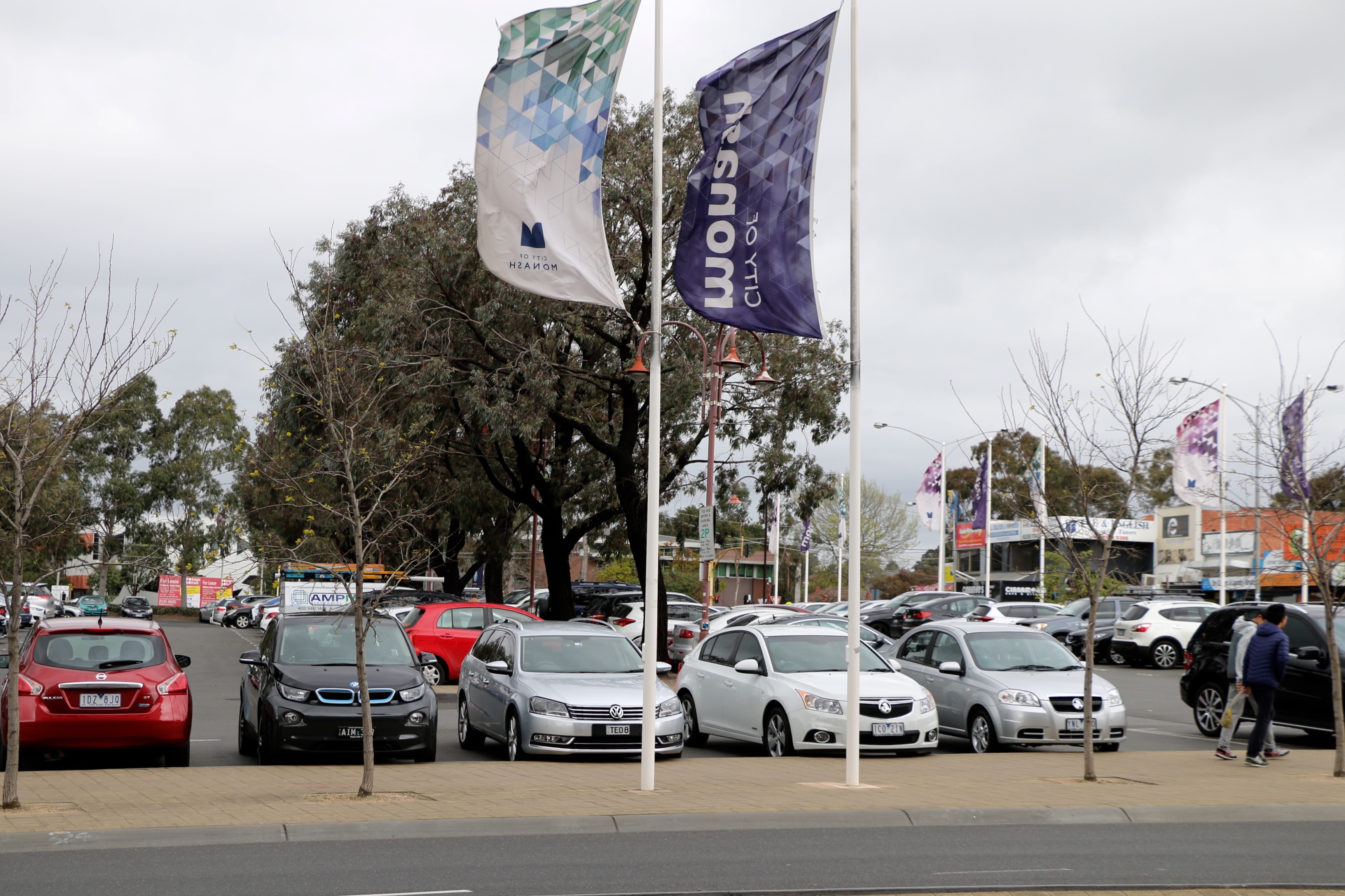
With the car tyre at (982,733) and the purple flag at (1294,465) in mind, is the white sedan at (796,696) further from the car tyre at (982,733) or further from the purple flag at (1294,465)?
the purple flag at (1294,465)

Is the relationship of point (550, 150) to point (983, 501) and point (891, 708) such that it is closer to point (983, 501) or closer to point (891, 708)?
point (891, 708)

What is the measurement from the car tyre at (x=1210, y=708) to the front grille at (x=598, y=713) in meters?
8.46

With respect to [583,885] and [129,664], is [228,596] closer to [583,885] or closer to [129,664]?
[129,664]

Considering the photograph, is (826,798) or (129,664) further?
(129,664)

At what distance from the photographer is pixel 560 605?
33844 mm

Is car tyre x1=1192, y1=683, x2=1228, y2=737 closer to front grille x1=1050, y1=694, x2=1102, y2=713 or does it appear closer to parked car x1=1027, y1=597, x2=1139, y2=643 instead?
front grille x1=1050, y1=694, x2=1102, y2=713

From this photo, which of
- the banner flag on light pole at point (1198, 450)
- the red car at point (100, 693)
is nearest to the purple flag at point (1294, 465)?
the red car at point (100, 693)

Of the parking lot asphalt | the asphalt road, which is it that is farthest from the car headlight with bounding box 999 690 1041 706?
the asphalt road

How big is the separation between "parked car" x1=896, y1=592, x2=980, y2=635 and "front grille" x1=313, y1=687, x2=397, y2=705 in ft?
90.9

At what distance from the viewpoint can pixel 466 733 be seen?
16297 millimetres

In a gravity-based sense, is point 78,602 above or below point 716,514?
below

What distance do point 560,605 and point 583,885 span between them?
26.4 meters

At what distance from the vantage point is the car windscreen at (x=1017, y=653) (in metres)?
16.0

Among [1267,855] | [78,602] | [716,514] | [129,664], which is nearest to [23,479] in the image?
[129,664]
